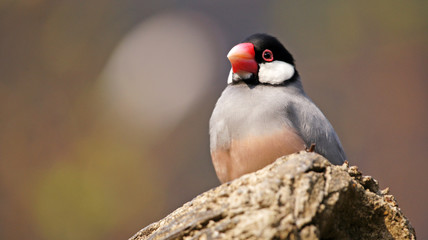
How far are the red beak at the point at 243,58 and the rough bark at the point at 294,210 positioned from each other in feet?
3.12

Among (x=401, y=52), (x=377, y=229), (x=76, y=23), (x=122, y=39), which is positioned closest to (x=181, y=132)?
(x=122, y=39)

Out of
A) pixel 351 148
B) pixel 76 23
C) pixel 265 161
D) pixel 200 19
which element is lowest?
pixel 351 148

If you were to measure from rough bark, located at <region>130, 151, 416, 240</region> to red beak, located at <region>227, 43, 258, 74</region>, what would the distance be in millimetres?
952

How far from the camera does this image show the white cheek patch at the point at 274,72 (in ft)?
8.36

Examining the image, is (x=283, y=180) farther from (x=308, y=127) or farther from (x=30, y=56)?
(x=30, y=56)

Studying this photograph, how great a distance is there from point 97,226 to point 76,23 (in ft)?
Result: 7.04

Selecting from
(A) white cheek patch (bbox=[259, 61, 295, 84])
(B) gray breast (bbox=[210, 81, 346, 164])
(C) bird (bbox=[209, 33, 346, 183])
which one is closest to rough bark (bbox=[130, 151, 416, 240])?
(C) bird (bbox=[209, 33, 346, 183])

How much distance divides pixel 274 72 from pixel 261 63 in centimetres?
9

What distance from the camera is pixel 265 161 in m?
2.17

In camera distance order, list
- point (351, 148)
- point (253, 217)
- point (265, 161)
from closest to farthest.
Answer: point (253, 217)
point (265, 161)
point (351, 148)

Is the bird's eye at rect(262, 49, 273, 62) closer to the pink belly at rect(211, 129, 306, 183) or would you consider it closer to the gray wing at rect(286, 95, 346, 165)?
the gray wing at rect(286, 95, 346, 165)

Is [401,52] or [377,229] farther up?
[401,52]

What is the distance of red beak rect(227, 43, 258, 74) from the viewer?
2.47m

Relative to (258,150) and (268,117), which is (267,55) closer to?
(268,117)
